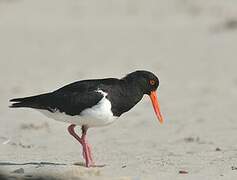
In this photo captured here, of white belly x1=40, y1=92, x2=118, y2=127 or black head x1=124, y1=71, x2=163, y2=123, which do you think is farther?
black head x1=124, y1=71, x2=163, y2=123

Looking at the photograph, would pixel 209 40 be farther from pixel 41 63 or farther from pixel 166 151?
pixel 166 151

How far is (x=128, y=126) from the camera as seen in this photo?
38.8 ft

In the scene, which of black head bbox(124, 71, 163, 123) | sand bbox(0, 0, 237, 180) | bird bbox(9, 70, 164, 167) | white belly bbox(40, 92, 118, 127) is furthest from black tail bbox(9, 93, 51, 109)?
black head bbox(124, 71, 163, 123)

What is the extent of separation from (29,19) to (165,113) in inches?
520

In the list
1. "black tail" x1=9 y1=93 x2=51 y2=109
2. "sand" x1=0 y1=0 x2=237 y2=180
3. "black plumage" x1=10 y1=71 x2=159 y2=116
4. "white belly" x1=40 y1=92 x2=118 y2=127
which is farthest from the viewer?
"sand" x1=0 y1=0 x2=237 y2=180

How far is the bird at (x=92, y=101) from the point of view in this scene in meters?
8.37

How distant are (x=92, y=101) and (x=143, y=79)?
76 cm

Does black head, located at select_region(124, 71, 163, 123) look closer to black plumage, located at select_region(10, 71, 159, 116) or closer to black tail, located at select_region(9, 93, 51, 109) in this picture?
black plumage, located at select_region(10, 71, 159, 116)

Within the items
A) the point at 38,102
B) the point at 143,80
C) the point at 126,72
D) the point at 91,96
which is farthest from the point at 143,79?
the point at 126,72

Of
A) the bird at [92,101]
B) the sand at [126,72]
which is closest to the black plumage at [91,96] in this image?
the bird at [92,101]

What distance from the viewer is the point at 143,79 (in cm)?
886

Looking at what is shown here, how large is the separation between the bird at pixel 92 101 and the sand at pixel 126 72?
1.67 ft

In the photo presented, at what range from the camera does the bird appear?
837 centimetres

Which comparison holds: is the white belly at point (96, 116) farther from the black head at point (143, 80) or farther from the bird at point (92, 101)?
the black head at point (143, 80)
